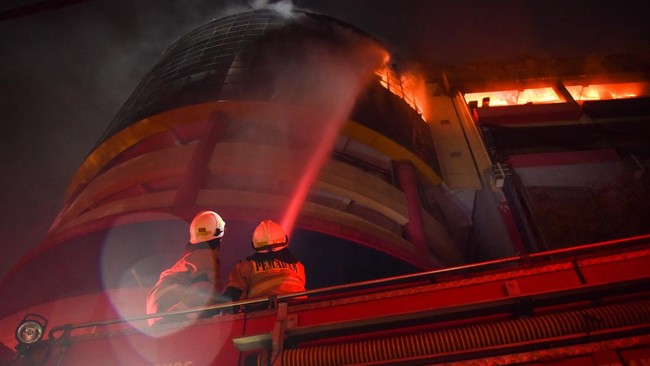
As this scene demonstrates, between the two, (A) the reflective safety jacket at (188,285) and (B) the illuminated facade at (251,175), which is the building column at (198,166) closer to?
(B) the illuminated facade at (251,175)

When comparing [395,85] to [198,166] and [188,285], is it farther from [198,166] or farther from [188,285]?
[188,285]

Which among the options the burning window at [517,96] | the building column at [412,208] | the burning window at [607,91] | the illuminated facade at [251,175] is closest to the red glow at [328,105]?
the illuminated facade at [251,175]

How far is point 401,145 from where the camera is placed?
12594mm

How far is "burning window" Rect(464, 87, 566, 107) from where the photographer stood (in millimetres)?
19812

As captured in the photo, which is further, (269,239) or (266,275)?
(269,239)

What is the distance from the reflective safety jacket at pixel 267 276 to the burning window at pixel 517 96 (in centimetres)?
1753

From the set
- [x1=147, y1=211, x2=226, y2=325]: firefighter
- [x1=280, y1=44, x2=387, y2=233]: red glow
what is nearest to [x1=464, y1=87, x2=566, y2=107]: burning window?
[x1=280, y1=44, x2=387, y2=233]: red glow

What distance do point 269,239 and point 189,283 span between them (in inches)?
38.7

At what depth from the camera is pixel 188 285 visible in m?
4.07

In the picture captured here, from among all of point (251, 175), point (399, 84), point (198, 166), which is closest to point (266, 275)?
point (251, 175)

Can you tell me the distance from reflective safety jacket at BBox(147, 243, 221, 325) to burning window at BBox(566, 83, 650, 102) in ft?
69.0

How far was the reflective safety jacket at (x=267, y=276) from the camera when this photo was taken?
13.6 feet

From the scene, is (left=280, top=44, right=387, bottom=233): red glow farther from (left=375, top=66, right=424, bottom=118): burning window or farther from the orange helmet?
the orange helmet

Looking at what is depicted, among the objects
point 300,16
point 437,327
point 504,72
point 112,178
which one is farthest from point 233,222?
point 504,72
